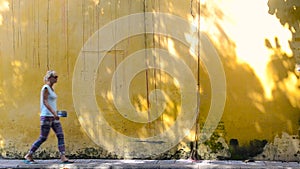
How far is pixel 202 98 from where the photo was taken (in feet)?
26.3

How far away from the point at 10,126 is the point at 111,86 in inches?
77.8

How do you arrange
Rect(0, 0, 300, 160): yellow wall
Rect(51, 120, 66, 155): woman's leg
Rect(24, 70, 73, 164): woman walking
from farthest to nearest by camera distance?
Rect(0, 0, 300, 160): yellow wall < Rect(51, 120, 66, 155): woman's leg < Rect(24, 70, 73, 164): woman walking

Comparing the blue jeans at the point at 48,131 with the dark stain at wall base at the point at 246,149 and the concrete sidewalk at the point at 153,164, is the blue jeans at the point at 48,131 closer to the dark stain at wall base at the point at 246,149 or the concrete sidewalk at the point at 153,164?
the concrete sidewalk at the point at 153,164

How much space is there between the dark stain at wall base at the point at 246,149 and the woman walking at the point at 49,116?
294 centimetres

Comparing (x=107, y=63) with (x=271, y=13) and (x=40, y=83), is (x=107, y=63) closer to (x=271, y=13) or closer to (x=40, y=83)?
(x=40, y=83)

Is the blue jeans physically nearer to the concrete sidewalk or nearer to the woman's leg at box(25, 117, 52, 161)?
the woman's leg at box(25, 117, 52, 161)

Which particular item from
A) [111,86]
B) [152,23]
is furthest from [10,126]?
[152,23]

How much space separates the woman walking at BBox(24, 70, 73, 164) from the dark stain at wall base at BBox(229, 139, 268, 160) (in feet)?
9.63

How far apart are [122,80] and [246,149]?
2.49 meters

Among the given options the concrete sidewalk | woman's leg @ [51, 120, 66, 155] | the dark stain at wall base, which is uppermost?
woman's leg @ [51, 120, 66, 155]

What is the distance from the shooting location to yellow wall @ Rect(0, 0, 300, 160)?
7867mm

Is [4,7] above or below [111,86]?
above

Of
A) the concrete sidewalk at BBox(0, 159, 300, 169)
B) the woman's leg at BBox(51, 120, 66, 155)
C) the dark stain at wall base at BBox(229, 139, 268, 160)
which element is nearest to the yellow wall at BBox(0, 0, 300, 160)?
the dark stain at wall base at BBox(229, 139, 268, 160)

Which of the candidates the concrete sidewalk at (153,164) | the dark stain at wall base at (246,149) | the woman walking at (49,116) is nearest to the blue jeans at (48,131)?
the woman walking at (49,116)
